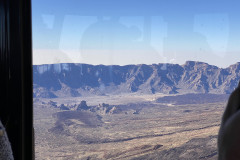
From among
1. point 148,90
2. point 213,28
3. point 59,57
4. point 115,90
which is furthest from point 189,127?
point 59,57

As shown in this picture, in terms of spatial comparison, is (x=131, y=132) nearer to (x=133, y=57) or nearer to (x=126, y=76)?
(x=126, y=76)

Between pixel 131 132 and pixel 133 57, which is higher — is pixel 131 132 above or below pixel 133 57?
below

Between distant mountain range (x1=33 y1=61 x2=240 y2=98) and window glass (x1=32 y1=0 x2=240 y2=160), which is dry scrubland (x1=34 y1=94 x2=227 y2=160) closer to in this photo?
window glass (x1=32 y1=0 x2=240 y2=160)

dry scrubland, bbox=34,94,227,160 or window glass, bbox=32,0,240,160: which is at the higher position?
window glass, bbox=32,0,240,160

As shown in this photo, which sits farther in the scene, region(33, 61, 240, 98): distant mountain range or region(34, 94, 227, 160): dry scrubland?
region(34, 94, 227, 160): dry scrubland

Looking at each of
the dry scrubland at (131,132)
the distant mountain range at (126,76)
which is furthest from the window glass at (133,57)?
the dry scrubland at (131,132)

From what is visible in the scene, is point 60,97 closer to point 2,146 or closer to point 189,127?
point 2,146

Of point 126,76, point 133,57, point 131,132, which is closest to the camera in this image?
point 133,57

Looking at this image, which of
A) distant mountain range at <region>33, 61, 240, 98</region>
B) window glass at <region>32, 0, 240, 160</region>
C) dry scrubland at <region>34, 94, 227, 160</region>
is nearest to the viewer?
window glass at <region>32, 0, 240, 160</region>

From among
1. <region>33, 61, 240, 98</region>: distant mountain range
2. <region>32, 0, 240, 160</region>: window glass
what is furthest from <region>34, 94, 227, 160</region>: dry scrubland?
<region>33, 61, 240, 98</region>: distant mountain range

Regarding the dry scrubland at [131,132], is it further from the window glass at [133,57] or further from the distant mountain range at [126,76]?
the distant mountain range at [126,76]

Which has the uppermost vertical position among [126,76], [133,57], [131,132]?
[133,57]

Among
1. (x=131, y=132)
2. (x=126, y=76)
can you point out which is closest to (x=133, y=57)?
(x=126, y=76)
